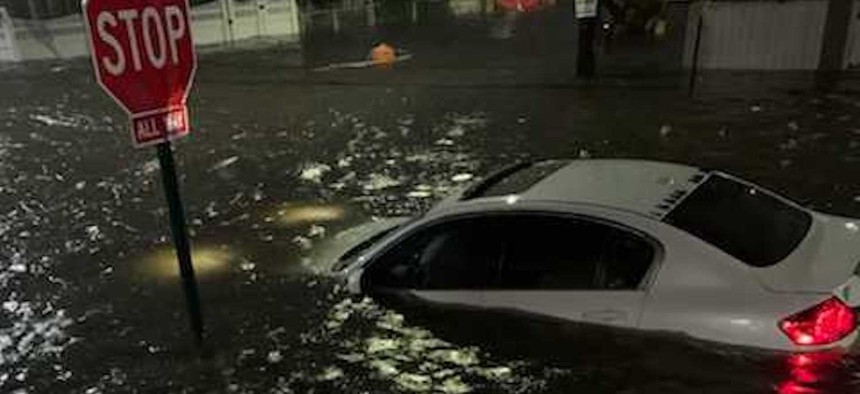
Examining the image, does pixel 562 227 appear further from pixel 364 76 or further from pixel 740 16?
pixel 364 76

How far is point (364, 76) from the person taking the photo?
62.7ft

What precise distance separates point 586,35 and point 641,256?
12150 mm

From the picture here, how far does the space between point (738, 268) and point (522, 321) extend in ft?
4.56

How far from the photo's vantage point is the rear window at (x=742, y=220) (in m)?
5.11

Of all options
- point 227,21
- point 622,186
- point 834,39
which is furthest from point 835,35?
point 227,21

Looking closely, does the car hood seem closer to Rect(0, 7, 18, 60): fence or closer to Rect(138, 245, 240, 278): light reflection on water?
Rect(138, 245, 240, 278): light reflection on water

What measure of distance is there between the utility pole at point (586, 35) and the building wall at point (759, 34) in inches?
79.3

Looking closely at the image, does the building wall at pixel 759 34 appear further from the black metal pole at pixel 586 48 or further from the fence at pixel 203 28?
the fence at pixel 203 28

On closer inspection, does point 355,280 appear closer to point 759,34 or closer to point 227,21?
point 759,34

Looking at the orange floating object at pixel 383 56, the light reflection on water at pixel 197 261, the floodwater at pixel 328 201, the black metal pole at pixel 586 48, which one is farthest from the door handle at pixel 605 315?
the orange floating object at pixel 383 56

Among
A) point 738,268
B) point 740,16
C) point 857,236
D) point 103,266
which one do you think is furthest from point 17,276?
point 740,16

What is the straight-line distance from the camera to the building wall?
53.6ft

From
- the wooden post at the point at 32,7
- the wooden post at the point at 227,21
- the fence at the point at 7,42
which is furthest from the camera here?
the wooden post at the point at 227,21

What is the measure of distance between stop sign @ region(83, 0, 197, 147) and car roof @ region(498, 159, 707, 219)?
2283mm
